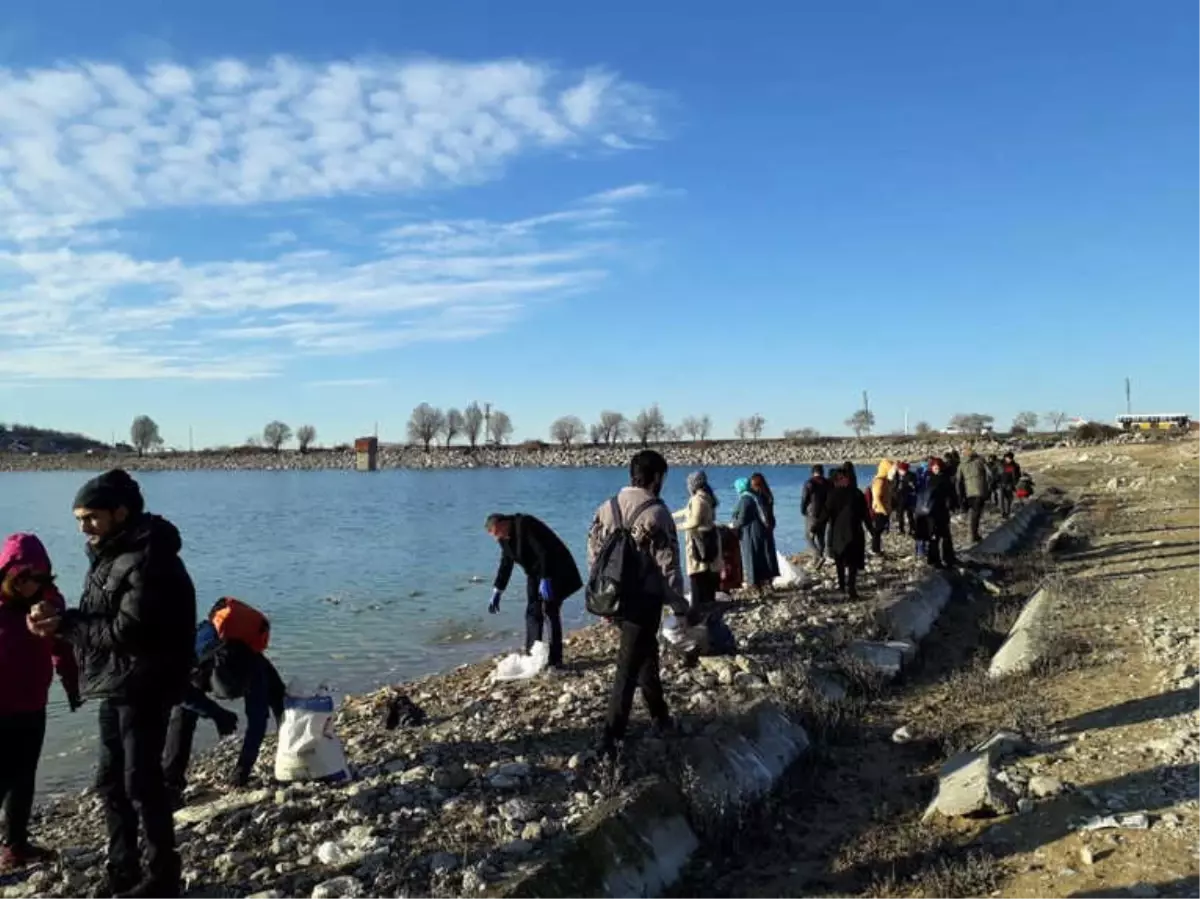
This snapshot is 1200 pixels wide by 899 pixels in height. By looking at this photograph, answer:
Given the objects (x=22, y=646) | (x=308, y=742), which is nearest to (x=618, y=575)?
(x=308, y=742)

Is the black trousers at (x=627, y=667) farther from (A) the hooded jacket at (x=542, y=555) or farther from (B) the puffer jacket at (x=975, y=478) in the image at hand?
(B) the puffer jacket at (x=975, y=478)

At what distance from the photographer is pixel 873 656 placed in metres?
9.36

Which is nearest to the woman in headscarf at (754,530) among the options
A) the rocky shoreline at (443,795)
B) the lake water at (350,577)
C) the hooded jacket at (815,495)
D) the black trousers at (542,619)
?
the hooded jacket at (815,495)

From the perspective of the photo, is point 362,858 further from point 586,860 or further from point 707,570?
point 707,570

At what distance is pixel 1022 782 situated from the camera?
575 cm

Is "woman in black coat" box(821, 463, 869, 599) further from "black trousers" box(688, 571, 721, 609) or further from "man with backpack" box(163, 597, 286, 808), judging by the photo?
"man with backpack" box(163, 597, 286, 808)

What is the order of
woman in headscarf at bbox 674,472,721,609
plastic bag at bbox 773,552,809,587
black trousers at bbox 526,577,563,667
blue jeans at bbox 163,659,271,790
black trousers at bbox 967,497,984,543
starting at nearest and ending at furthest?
blue jeans at bbox 163,659,271,790 < black trousers at bbox 526,577,563,667 < woman in headscarf at bbox 674,472,721,609 < plastic bag at bbox 773,552,809,587 < black trousers at bbox 967,497,984,543

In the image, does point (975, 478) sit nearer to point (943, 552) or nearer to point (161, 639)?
point (943, 552)

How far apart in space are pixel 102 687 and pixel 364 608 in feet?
47.9

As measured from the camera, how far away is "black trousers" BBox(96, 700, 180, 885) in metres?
4.36

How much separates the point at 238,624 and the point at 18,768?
145 cm

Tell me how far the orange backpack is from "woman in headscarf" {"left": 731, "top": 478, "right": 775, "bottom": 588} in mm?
8003

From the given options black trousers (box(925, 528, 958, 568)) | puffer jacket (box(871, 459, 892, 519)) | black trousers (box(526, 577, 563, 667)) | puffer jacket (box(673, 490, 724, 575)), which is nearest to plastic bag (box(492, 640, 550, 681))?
black trousers (box(526, 577, 563, 667))

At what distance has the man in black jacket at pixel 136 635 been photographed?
4.25 m
